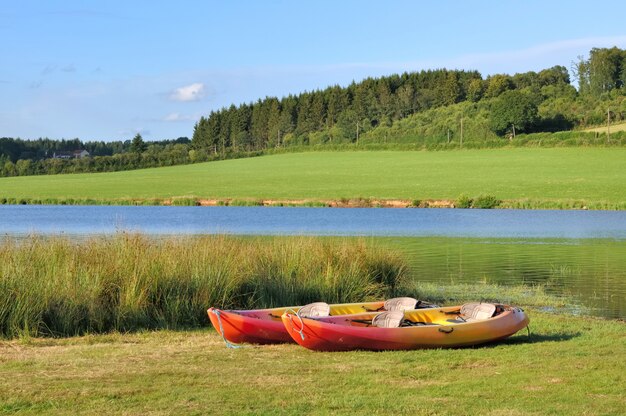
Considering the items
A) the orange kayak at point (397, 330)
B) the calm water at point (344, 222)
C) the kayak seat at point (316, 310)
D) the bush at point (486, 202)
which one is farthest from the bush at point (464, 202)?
the kayak seat at point (316, 310)

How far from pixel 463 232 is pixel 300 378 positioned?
31.0m

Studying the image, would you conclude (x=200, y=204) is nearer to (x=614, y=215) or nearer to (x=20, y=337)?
(x=614, y=215)

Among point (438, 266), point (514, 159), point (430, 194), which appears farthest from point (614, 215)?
point (514, 159)

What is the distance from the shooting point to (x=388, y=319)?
42.7 ft

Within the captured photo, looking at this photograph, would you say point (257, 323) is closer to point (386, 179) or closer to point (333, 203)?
point (333, 203)

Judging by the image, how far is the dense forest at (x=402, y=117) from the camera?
4156 inches

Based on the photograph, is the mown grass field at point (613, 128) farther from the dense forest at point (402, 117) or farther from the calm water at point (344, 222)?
the calm water at point (344, 222)

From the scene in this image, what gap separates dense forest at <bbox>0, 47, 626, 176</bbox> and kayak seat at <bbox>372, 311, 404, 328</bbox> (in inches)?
3182

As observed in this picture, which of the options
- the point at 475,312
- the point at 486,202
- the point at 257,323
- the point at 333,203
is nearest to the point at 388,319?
the point at 475,312

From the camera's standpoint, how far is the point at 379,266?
1861cm

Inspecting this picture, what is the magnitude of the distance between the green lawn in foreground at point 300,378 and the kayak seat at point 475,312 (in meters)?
0.53

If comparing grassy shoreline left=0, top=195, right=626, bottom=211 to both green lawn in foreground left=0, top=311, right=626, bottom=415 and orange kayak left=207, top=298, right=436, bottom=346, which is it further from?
orange kayak left=207, top=298, right=436, bottom=346

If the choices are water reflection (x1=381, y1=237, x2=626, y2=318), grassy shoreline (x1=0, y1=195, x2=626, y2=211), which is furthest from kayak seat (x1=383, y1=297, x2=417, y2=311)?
grassy shoreline (x1=0, y1=195, x2=626, y2=211)

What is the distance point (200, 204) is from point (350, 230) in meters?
30.3
